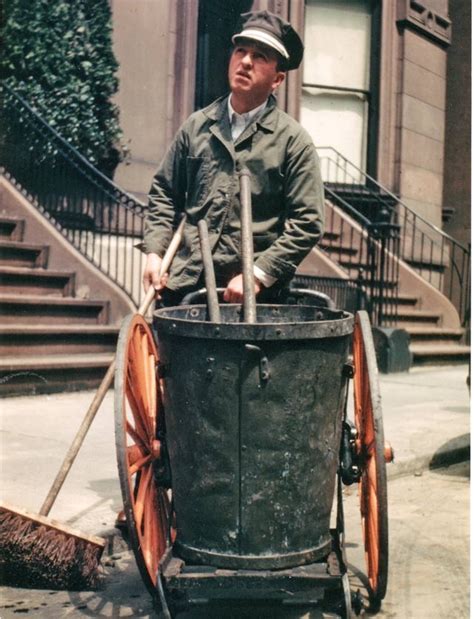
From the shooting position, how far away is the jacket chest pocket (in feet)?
12.1

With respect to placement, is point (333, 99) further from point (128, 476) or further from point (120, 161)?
point (128, 476)

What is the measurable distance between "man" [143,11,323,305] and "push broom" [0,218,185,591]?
1.47 feet

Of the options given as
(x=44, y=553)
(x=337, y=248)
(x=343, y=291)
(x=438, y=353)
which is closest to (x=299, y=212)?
(x=44, y=553)

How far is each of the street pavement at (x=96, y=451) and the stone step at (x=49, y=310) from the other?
91cm

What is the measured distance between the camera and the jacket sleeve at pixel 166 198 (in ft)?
12.7

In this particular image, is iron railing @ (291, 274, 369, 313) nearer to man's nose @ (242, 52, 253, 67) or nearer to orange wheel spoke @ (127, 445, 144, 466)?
man's nose @ (242, 52, 253, 67)

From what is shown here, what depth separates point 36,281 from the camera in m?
8.51

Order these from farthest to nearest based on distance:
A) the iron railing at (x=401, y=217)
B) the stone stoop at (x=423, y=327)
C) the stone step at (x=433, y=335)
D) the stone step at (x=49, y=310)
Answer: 1. the iron railing at (x=401, y=217)
2. the stone step at (x=433, y=335)
3. the stone stoop at (x=423, y=327)
4. the stone step at (x=49, y=310)

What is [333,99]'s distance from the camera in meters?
14.3

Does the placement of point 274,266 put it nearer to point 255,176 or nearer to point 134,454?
point 255,176

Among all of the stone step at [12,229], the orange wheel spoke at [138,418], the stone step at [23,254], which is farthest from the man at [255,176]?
the stone step at [12,229]

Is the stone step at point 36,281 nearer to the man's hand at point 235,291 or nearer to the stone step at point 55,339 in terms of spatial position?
the stone step at point 55,339

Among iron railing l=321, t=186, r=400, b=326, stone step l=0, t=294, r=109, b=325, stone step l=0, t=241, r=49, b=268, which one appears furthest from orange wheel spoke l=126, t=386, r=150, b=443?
iron railing l=321, t=186, r=400, b=326

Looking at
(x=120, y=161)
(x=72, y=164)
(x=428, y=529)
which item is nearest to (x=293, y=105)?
(x=120, y=161)
